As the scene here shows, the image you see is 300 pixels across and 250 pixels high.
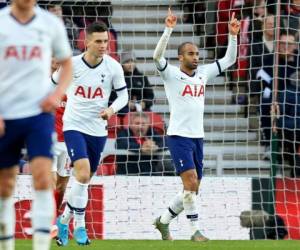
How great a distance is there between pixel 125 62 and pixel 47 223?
931cm

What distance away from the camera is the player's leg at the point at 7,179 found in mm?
8078

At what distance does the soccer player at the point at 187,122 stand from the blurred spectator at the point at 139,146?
93.4 inches

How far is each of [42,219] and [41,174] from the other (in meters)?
0.33

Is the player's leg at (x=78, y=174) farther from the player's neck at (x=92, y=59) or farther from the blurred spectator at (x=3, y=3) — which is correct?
the blurred spectator at (x=3, y=3)

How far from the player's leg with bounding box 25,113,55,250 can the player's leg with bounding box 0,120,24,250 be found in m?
0.12

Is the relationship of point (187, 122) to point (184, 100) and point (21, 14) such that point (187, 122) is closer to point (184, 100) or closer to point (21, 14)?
point (184, 100)

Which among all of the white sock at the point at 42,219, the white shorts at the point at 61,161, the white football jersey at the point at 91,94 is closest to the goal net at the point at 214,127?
the white shorts at the point at 61,161

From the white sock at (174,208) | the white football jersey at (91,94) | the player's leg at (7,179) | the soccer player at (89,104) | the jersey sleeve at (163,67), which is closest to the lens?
the player's leg at (7,179)

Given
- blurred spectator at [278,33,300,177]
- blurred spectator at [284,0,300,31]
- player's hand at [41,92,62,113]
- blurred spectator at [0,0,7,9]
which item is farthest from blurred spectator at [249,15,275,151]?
player's hand at [41,92,62,113]

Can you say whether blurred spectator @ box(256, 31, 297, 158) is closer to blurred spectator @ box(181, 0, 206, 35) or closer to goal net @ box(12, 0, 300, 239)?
goal net @ box(12, 0, 300, 239)

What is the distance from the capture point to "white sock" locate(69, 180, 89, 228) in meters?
12.4

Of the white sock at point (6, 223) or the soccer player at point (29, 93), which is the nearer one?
the soccer player at point (29, 93)

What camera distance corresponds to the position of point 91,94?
12.7m

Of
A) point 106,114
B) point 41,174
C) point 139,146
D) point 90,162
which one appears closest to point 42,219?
point 41,174
